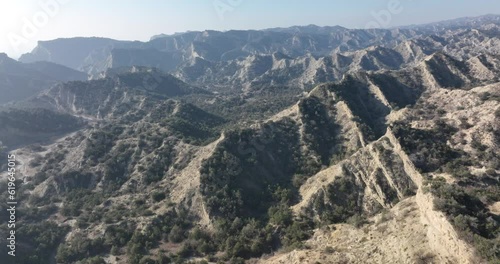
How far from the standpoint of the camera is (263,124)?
119250 mm

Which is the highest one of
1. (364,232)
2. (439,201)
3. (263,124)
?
(263,124)

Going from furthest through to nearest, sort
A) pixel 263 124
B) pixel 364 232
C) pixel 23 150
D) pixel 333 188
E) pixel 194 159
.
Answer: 1. pixel 23 150
2. pixel 263 124
3. pixel 194 159
4. pixel 333 188
5. pixel 364 232

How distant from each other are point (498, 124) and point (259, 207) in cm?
5612

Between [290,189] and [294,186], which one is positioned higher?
[294,186]

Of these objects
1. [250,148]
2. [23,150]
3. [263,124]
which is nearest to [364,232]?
[250,148]

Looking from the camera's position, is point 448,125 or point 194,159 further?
point 194,159

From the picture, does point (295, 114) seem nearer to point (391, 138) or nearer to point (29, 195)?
point (391, 138)

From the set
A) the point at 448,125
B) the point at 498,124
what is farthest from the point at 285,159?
the point at 498,124

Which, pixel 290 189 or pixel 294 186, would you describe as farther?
pixel 294 186

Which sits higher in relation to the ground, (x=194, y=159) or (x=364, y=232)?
(x=194, y=159)

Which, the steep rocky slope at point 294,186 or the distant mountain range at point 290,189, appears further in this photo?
the steep rocky slope at point 294,186

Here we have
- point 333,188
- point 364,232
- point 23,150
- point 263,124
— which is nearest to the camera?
point 364,232

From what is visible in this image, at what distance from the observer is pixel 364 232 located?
56.7 metres

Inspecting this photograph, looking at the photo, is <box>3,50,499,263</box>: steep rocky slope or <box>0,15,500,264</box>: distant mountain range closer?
<box>0,15,500,264</box>: distant mountain range
